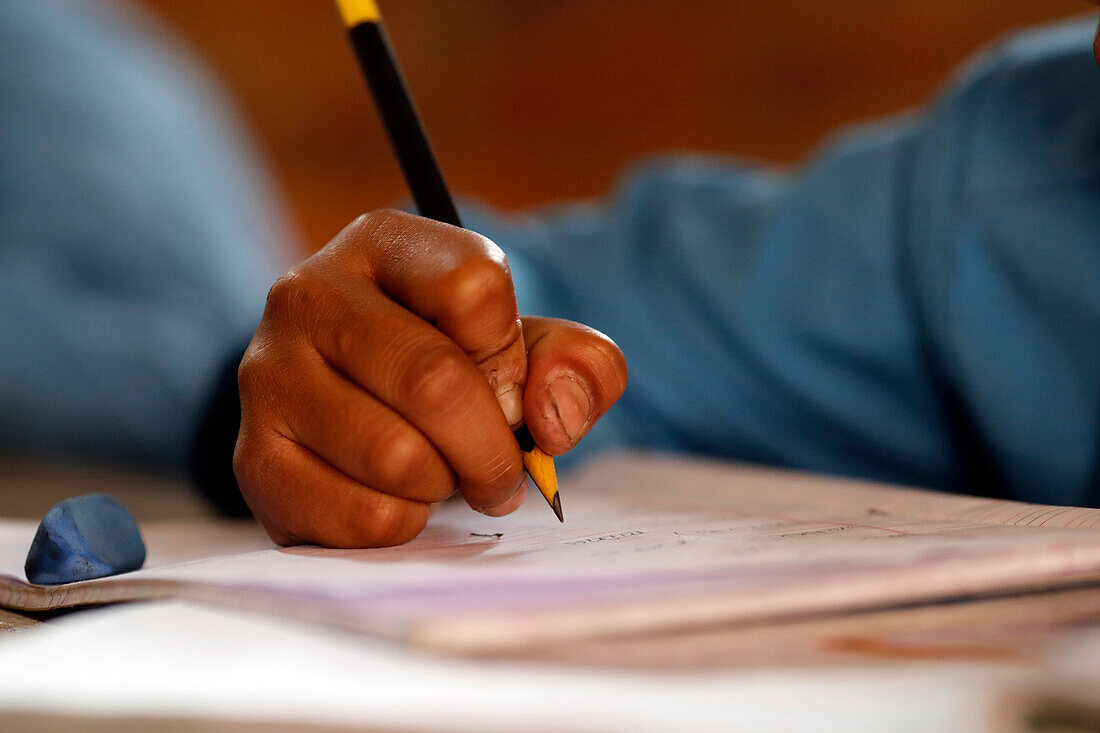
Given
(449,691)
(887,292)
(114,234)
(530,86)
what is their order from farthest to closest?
(530,86) < (114,234) < (887,292) < (449,691)

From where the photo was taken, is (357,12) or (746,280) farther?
(746,280)

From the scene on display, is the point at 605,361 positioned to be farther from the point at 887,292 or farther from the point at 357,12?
the point at 887,292

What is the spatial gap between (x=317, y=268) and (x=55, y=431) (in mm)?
393

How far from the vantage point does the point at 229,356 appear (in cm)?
28

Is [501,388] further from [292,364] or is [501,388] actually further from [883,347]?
[883,347]

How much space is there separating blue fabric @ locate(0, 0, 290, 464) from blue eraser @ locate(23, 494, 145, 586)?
0.12 meters

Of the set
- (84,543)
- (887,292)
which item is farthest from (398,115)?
(887,292)

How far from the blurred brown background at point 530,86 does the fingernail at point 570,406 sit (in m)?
0.77

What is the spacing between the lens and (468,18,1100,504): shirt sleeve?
355 millimetres

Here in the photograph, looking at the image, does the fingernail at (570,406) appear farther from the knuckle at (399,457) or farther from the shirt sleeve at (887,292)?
the shirt sleeve at (887,292)

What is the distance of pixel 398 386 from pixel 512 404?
1.1 inches

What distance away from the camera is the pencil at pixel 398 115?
0.84 ft

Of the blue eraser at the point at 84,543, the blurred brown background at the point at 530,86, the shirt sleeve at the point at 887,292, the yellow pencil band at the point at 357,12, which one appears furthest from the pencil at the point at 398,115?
the blurred brown background at the point at 530,86

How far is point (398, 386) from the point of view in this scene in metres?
0.19
